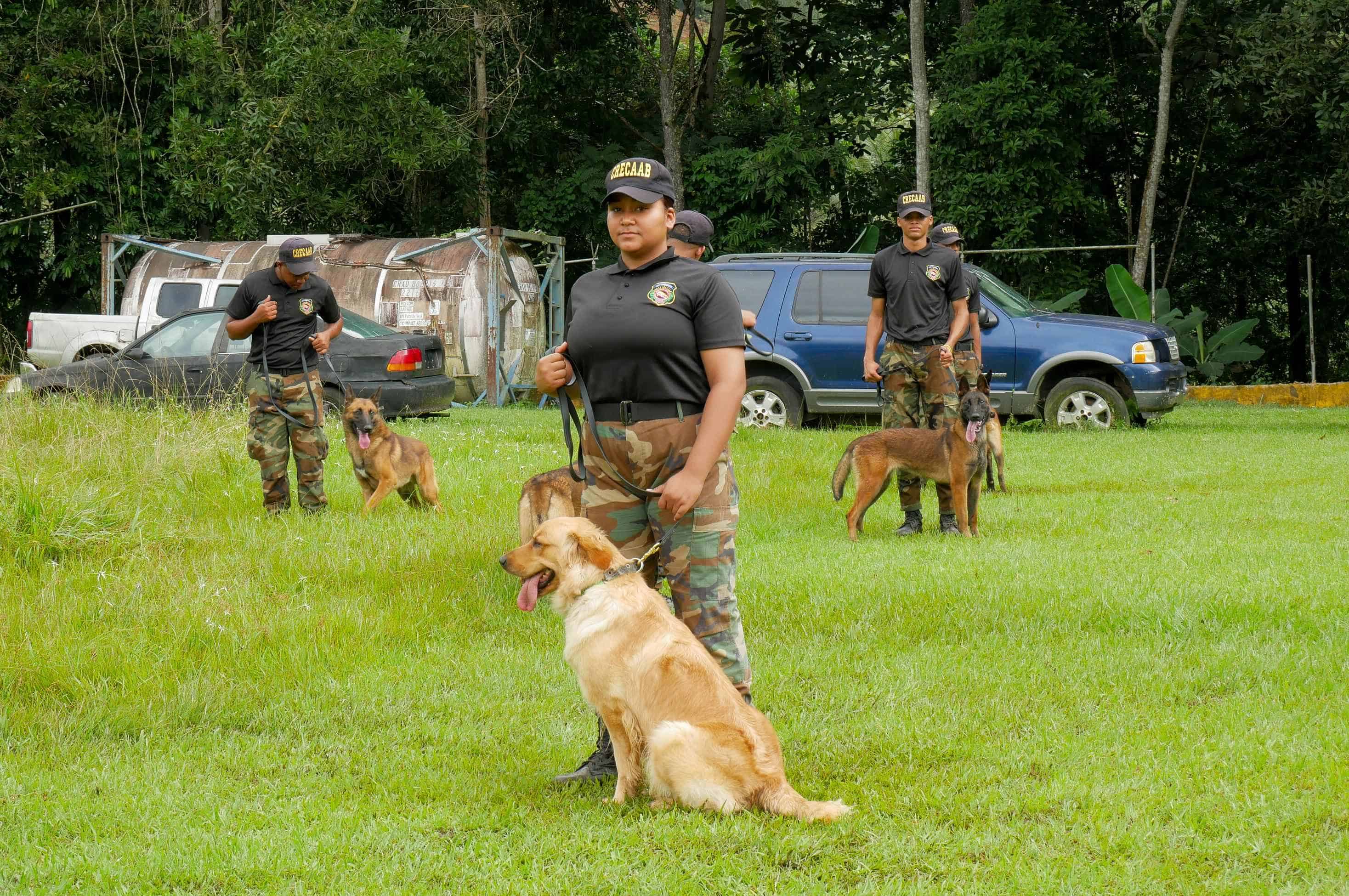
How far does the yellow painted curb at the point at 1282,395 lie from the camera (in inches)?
810

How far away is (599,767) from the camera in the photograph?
4.37m

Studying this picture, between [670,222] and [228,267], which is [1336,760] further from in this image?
[228,267]

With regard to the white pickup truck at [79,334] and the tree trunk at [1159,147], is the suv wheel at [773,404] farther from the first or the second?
the tree trunk at [1159,147]

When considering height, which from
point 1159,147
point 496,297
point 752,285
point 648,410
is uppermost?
point 1159,147

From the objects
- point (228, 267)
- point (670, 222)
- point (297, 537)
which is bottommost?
point (297, 537)

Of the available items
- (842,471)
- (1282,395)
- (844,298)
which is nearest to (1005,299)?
(844,298)

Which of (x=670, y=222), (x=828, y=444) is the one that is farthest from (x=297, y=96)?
(x=670, y=222)

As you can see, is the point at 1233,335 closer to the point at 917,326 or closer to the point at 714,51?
the point at 714,51

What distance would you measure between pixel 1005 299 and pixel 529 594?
12697 millimetres

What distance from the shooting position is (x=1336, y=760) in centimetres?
429

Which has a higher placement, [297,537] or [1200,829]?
[297,537]

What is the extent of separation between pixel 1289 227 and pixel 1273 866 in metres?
23.5

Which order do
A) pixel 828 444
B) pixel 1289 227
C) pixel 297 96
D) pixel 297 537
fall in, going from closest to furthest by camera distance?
1. pixel 297 537
2. pixel 828 444
3. pixel 297 96
4. pixel 1289 227

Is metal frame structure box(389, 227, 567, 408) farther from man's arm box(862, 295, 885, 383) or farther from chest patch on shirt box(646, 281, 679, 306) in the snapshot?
chest patch on shirt box(646, 281, 679, 306)
